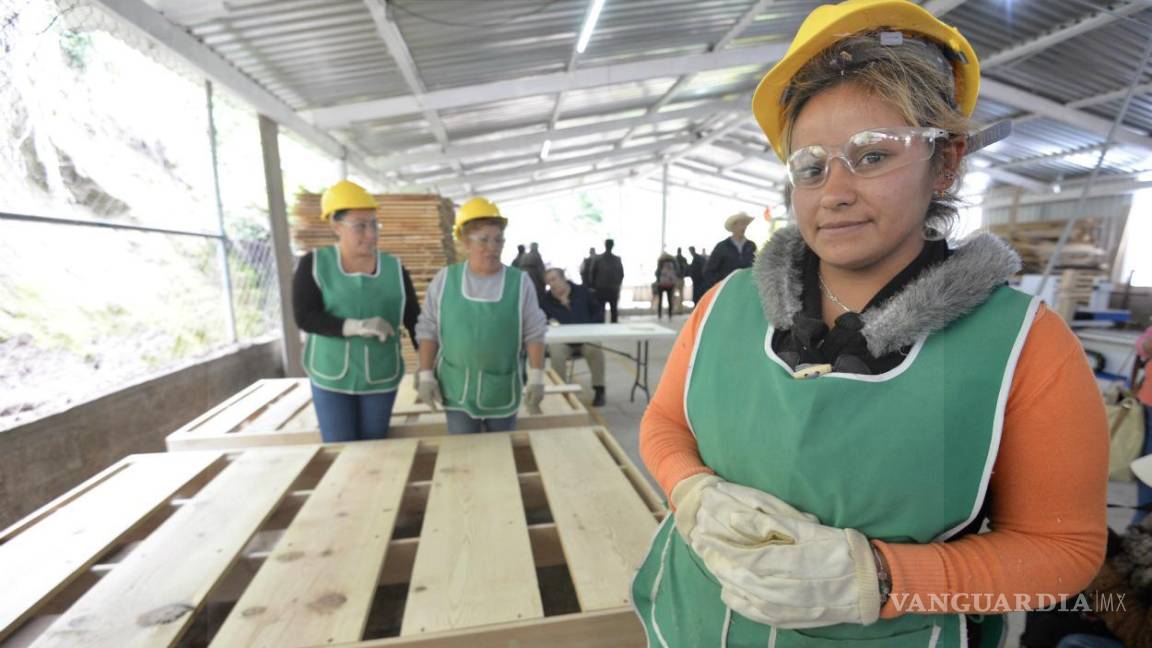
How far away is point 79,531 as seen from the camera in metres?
1.76

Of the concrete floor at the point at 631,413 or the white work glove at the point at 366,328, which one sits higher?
the white work glove at the point at 366,328

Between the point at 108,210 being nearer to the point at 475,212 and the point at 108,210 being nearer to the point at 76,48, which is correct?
the point at 76,48

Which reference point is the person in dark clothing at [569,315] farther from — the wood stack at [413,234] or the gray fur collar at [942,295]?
the gray fur collar at [942,295]

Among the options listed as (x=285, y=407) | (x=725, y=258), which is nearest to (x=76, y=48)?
(x=285, y=407)

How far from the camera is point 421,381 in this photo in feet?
9.24

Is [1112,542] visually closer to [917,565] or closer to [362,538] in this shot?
[917,565]

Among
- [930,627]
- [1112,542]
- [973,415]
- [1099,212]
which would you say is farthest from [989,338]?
[1099,212]

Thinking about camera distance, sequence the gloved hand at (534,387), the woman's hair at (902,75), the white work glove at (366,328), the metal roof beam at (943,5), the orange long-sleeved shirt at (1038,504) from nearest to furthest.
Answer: the orange long-sleeved shirt at (1038,504) → the woman's hair at (902,75) → the white work glove at (366,328) → the gloved hand at (534,387) → the metal roof beam at (943,5)

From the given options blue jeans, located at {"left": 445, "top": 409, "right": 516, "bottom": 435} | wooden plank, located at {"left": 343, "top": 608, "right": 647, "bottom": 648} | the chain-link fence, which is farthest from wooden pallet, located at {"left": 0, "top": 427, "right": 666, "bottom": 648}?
the chain-link fence

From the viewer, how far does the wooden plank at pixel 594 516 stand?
1.51 meters

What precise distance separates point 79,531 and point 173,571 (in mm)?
552

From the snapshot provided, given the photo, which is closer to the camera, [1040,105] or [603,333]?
[603,333]

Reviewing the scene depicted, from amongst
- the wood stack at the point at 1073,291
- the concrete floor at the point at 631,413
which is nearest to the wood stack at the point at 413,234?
the concrete floor at the point at 631,413

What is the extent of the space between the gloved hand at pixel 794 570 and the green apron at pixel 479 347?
6.64 ft
